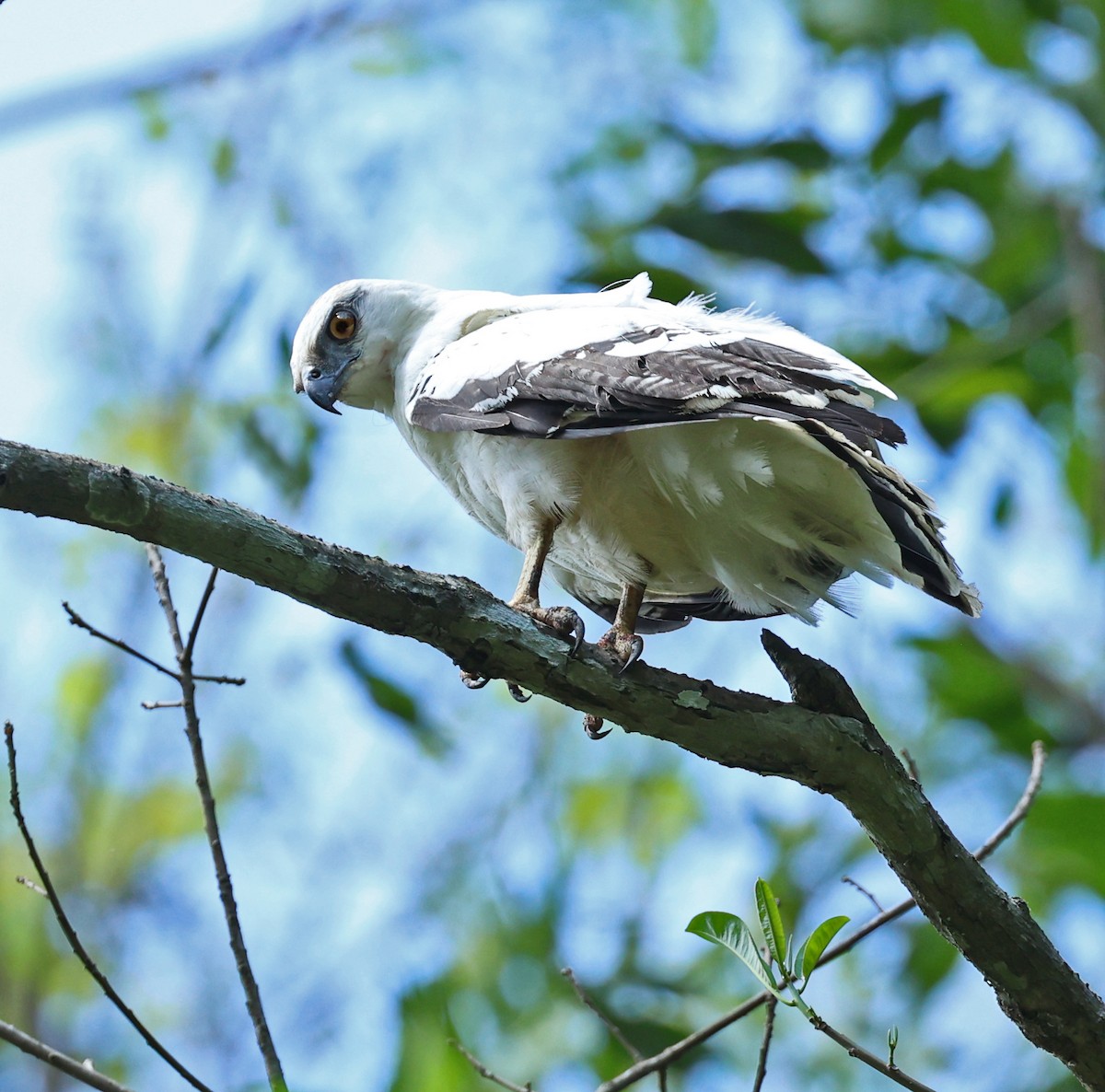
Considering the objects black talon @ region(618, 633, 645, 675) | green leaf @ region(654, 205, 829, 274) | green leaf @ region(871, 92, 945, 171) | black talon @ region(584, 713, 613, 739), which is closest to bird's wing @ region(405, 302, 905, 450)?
black talon @ region(618, 633, 645, 675)

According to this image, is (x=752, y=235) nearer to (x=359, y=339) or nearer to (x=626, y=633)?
(x=359, y=339)

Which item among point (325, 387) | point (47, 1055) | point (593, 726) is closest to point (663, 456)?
point (593, 726)

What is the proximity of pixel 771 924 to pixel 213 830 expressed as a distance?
140cm

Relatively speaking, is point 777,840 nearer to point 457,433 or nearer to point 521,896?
point 521,896

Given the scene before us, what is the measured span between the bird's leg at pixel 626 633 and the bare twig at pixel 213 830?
1.09 m

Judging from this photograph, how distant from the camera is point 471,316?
182 inches

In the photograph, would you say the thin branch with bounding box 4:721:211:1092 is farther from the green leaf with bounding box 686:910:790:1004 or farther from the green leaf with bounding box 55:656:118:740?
the green leaf with bounding box 55:656:118:740

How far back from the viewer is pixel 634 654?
3.49 m

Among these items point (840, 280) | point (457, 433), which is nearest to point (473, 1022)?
point (457, 433)

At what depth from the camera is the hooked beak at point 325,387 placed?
499 centimetres

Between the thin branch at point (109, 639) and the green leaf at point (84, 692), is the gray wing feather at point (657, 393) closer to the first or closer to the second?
the thin branch at point (109, 639)

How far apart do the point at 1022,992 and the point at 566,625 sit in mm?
1534

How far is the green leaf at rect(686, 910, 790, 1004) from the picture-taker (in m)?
2.93

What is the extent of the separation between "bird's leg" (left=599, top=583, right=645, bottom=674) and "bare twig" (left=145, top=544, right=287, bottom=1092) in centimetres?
109
